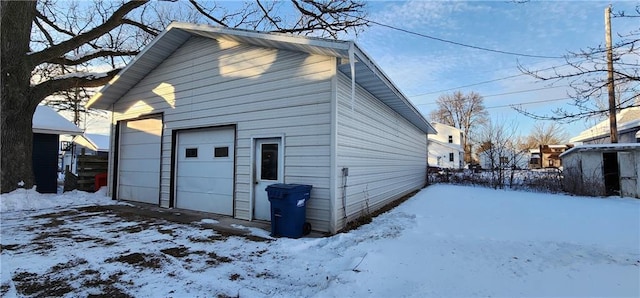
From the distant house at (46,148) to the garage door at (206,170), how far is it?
6.97 m

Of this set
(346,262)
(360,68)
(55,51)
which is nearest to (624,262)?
(346,262)

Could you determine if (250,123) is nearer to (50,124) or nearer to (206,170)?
(206,170)

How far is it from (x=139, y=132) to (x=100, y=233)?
4440 mm

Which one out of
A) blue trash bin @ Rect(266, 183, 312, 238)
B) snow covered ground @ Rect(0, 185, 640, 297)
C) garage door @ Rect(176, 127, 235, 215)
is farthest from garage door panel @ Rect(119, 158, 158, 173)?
blue trash bin @ Rect(266, 183, 312, 238)

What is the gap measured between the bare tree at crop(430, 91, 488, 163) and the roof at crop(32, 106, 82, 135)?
4288 centimetres

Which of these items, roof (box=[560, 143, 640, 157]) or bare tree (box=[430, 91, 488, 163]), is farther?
bare tree (box=[430, 91, 488, 163])

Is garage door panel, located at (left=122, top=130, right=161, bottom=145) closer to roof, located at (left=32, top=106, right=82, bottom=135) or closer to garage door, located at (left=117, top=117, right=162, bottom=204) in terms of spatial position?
garage door, located at (left=117, top=117, right=162, bottom=204)

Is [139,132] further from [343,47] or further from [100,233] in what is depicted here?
[343,47]

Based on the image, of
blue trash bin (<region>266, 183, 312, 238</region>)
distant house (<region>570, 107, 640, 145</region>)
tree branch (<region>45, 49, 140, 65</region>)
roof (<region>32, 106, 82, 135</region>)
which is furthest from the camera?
distant house (<region>570, 107, 640, 145</region>)

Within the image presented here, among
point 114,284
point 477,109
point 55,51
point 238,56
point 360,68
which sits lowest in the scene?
point 114,284

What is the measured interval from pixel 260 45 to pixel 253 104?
4.15 feet

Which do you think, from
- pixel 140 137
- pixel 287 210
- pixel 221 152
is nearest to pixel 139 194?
pixel 140 137

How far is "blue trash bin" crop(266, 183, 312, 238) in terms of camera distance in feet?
16.4

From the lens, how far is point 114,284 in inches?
126
